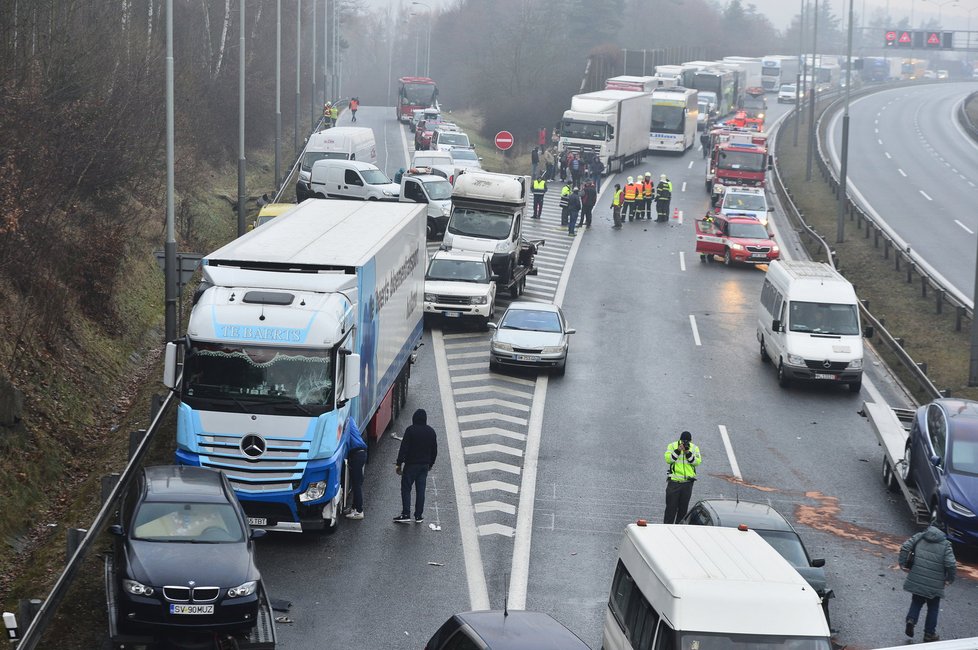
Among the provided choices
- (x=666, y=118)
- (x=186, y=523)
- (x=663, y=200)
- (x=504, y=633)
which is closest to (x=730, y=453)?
(x=186, y=523)

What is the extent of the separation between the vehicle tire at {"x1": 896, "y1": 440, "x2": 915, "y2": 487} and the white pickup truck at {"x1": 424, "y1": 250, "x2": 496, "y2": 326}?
12723 millimetres

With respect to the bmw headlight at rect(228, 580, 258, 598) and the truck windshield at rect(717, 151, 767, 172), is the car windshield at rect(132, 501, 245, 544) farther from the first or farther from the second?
the truck windshield at rect(717, 151, 767, 172)

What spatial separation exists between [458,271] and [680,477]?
15072 mm

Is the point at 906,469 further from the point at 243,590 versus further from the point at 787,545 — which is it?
the point at 243,590

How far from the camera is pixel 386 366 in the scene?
2167 cm

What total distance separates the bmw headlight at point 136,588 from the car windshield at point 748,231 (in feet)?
107

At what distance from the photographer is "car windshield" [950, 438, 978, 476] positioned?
63.8ft

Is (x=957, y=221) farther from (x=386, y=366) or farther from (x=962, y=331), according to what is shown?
(x=386, y=366)

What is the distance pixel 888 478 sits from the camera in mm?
22234

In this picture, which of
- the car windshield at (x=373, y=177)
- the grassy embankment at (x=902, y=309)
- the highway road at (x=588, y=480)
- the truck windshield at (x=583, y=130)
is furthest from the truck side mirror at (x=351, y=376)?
the truck windshield at (x=583, y=130)

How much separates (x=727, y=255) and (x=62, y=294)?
937 inches

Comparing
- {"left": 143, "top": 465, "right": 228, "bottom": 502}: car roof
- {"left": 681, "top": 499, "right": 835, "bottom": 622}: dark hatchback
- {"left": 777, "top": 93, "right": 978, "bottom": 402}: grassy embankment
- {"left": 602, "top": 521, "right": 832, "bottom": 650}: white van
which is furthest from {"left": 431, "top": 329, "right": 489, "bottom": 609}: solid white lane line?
{"left": 777, "top": 93, "right": 978, "bottom": 402}: grassy embankment

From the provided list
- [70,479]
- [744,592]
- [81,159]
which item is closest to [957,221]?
[81,159]

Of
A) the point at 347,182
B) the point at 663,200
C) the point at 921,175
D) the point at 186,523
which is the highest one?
the point at 347,182
